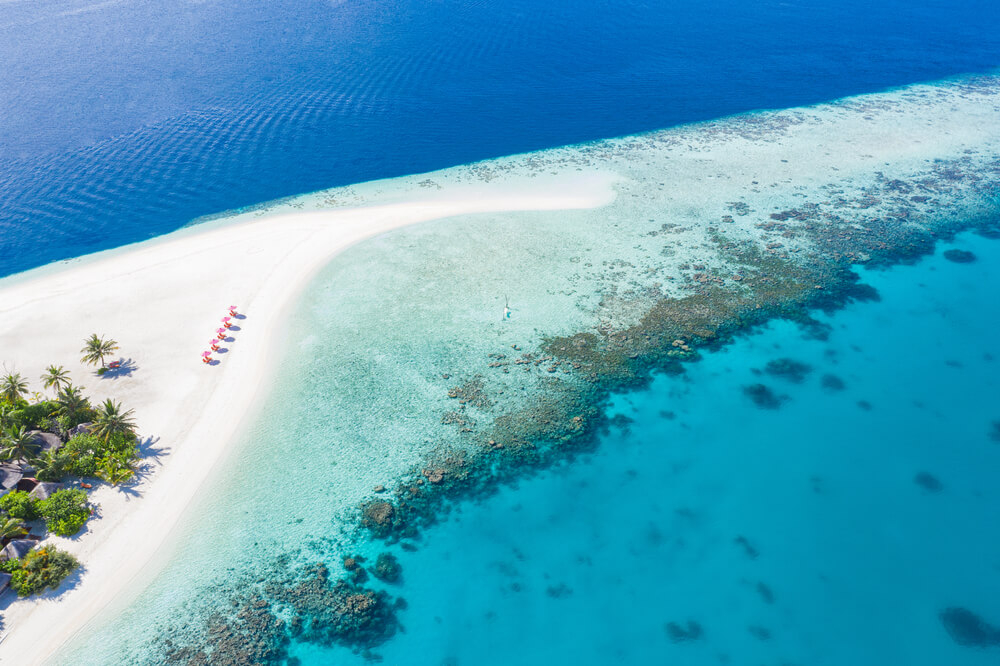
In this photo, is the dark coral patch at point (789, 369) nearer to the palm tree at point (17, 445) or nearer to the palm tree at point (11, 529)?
the palm tree at point (11, 529)

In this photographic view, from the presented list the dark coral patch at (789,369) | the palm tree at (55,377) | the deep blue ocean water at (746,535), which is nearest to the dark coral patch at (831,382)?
the deep blue ocean water at (746,535)

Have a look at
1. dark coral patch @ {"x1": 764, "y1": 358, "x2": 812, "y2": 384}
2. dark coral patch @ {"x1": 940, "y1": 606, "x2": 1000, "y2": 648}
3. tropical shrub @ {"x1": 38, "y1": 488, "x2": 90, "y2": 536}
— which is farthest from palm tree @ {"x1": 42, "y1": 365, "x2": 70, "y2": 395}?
dark coral patch @ {"x1": 940, "y1": 606, "x2": 1000, "y2": 648}

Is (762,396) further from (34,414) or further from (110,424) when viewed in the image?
(34,414)

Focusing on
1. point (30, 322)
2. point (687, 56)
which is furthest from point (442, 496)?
point (687, 56)

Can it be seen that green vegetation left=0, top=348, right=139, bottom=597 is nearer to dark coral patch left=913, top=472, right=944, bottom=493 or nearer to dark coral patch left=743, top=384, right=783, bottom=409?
dark coral patch left=743, top=384, right=783, bottom=409

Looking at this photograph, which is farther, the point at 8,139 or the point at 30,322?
the point at 8,139

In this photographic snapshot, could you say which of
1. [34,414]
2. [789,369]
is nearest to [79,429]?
[34,414]

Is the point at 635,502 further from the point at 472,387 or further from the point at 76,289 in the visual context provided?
the point at 76,289
